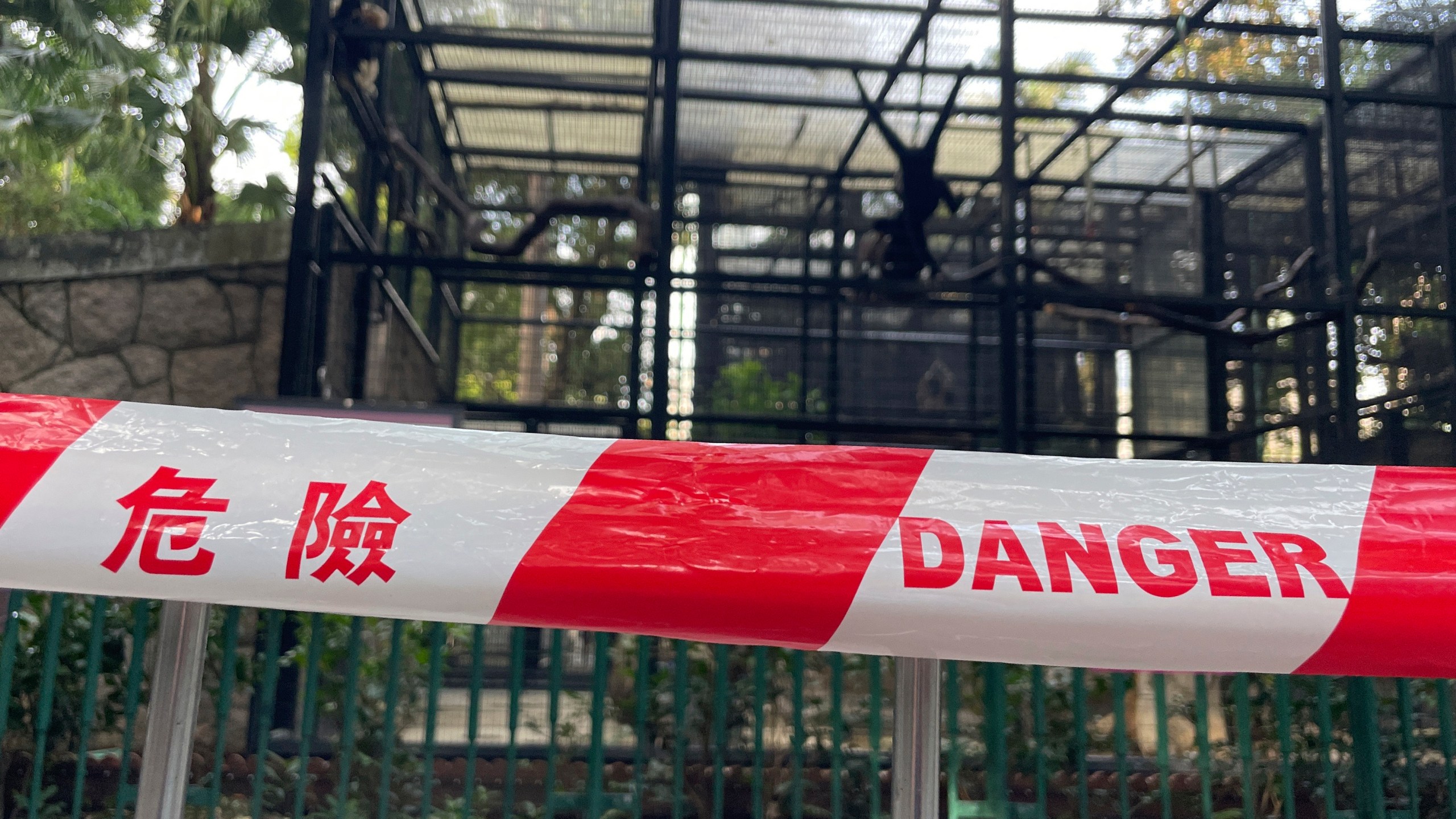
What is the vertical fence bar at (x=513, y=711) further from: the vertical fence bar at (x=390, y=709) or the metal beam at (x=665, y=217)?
the metal beam at (x=665, y=217)

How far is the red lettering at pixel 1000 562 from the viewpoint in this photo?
178 centimetres

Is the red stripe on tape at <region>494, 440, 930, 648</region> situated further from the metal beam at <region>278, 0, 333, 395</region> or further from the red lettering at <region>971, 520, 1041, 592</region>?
the metal beam at <region>278, 0, 333, 395</region>

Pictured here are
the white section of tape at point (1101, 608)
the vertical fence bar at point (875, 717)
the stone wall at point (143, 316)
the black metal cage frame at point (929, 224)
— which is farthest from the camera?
the black metal cage frame at point (929, 224)

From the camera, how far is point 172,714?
2014 mm

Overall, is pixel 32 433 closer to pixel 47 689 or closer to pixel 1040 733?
pixel 47 689

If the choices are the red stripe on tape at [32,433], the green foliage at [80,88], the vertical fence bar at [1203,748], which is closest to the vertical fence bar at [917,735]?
the vertical fence bar at [1203,748]

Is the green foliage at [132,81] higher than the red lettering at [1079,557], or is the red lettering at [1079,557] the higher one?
the green foliage at [132,81]

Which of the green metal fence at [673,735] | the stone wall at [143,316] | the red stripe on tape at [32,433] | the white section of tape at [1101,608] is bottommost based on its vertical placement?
the green metal fence at [673,735]

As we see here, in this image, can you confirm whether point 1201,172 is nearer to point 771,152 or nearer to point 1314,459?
point 1314,459

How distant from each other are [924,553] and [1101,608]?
0.32 meters

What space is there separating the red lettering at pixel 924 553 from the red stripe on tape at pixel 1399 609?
652 mm

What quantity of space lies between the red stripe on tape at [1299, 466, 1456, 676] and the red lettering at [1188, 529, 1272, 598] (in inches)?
5.9

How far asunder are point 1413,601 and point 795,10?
507 centimetres

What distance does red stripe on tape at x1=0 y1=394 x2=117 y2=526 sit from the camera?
6.00 feet
